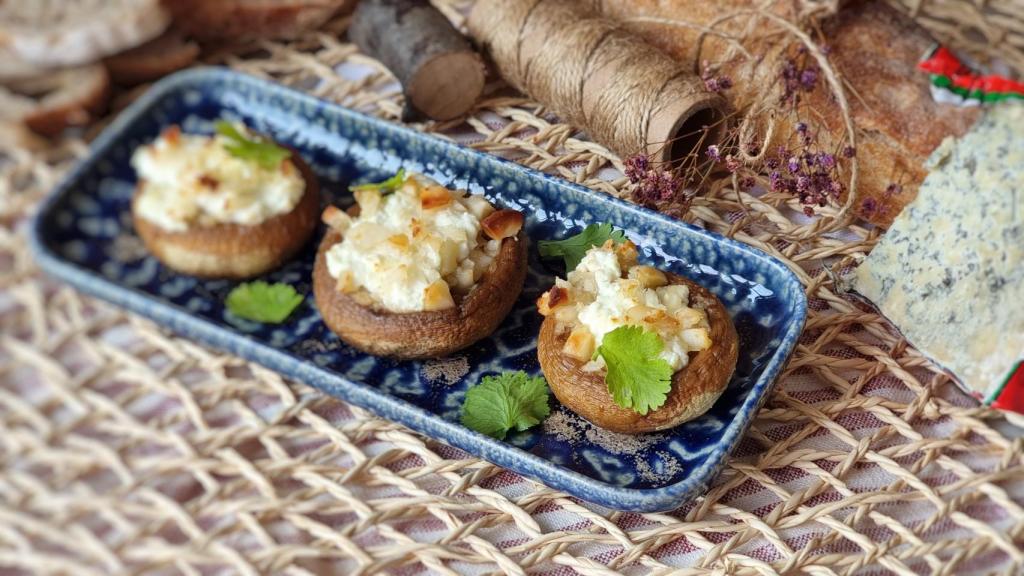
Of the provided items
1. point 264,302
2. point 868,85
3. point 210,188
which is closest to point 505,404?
point 264,302

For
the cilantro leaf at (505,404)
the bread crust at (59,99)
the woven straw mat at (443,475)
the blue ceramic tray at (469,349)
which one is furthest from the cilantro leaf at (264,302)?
the bread crust at (59,99)

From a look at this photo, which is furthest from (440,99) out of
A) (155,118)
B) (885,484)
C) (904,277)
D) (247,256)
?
(885,484)

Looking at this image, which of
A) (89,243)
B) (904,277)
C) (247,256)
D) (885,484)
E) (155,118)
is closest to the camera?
(885,484)

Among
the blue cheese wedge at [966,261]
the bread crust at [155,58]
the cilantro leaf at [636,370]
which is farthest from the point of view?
the bread crust at [155,58]

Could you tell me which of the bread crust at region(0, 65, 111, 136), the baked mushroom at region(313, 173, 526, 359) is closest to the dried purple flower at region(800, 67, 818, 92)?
the baked mushroom at region(313, 173, 526, 359)

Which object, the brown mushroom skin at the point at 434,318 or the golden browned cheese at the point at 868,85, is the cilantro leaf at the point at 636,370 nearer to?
the brown mushroom skin at the point at 434,318

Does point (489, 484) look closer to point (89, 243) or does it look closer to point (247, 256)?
point (247, 256)

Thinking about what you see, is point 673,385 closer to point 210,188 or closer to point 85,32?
point 210,188
